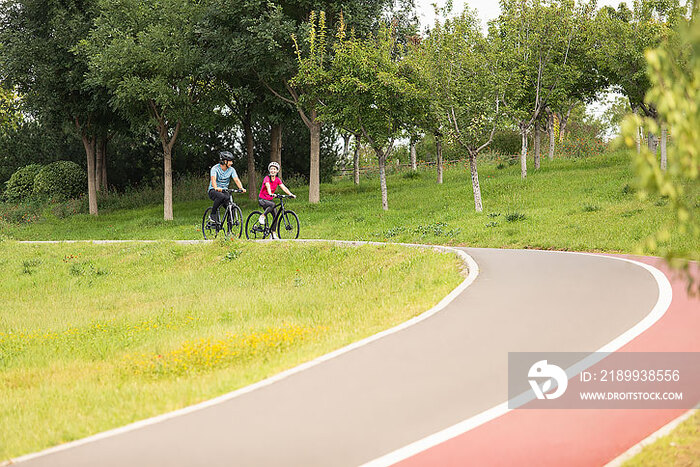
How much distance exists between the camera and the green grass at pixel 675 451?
16.2 ft

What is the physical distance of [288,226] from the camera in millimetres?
19328

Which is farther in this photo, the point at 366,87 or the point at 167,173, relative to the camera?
the point at 167,173

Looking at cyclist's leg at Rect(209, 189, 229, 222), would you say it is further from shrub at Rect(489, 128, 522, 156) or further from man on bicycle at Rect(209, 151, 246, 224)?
shrub at Rect(489, 128, 522, 156)

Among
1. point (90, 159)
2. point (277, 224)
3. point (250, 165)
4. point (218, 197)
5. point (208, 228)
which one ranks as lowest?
point (208, 228)

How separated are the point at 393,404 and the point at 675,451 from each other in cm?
231

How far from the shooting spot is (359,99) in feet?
89.0

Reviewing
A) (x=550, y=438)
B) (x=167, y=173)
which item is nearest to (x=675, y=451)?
(x=550, y=438)

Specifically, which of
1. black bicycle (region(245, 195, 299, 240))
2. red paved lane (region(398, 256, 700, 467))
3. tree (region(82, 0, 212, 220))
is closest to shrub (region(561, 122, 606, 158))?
tree (region(82, 0, 212, 220))

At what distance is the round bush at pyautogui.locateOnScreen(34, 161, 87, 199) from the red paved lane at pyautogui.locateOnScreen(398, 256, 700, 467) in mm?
40806

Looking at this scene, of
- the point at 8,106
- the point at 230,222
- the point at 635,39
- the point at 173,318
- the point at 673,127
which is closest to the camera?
the point at 673,127

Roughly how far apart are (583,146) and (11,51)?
106 ft

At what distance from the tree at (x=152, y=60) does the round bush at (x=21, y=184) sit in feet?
49.4

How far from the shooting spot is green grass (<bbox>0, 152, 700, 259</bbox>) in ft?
57.8

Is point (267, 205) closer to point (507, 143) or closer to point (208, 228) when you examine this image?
point (208, 228)
